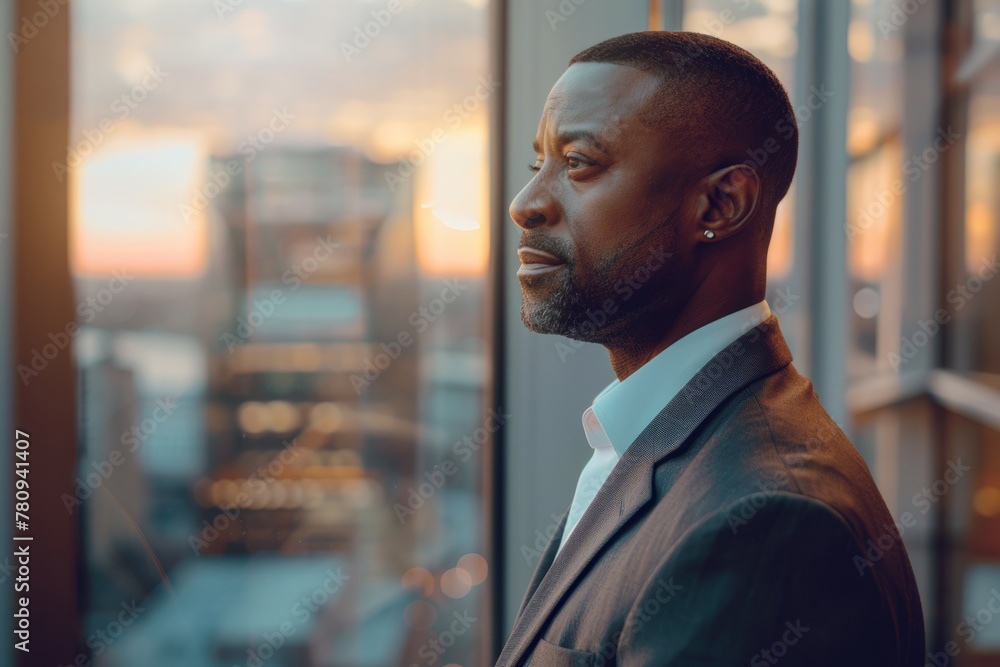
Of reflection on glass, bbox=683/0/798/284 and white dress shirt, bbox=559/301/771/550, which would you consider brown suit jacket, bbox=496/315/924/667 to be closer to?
white dress shirt, bbox=559/301/771/550

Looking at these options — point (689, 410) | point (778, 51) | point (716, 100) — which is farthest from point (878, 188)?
point (689, 410)

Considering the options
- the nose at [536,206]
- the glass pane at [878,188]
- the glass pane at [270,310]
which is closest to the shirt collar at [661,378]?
the nose at [536,206]

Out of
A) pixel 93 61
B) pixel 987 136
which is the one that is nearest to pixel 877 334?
pixel 987 136

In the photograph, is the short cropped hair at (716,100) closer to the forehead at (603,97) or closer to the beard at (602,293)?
the forehead at (603,97)

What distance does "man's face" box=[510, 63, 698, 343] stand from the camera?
30.4 inches

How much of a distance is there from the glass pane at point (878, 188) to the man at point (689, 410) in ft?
4.63

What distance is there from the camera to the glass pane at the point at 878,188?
6.79 feet

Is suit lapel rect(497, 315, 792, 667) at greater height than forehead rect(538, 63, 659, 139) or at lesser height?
lesser

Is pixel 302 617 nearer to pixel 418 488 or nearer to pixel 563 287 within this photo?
pixel 418 488

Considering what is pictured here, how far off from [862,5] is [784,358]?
70.2 inches

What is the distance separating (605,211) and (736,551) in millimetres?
414

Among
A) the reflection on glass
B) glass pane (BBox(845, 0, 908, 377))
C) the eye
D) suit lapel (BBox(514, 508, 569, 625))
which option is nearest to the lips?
the eye

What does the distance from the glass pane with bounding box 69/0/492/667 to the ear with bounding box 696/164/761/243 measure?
696 millimetres

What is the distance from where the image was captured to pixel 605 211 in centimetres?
79
